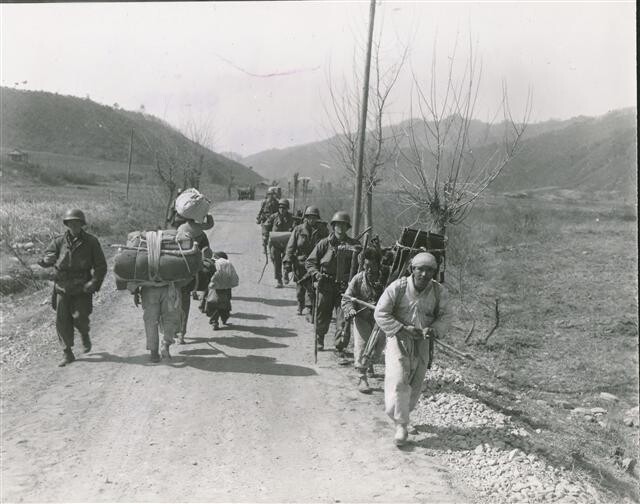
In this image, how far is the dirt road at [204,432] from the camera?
14.0ft

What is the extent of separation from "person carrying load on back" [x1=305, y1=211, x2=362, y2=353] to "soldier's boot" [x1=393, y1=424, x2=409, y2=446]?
2.49m

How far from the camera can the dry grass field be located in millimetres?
7504

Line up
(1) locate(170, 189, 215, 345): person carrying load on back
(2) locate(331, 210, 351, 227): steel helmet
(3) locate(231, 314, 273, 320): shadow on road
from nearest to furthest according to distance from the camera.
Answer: (1) locate(170, 189, 215, 345): person carrying load on back → (2) locate(331, 210, 351, 227): steel helmet → (3) locate(231, 314, 273, 320): shadow on road

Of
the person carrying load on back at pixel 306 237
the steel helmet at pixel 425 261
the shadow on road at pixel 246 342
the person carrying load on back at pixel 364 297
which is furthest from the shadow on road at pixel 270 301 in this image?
the steel helmet at pixel 425 261

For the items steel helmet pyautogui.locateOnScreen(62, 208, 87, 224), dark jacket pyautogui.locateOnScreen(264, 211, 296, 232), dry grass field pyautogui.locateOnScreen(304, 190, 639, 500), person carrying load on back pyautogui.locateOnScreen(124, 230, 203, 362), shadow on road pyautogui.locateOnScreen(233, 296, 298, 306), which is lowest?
dry grass field pyautogui.locateOnScreen(304, 190, 639, 500)

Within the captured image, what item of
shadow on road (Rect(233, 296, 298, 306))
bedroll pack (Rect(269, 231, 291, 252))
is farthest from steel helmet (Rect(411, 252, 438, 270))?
bedroll pack (Rect(269, 231, 291, 252))

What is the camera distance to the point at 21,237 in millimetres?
16375

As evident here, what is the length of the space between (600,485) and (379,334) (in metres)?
2.50

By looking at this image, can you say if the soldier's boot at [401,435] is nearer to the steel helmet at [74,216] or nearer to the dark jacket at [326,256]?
the dark jacket at [326,256]

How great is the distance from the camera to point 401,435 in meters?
4.98

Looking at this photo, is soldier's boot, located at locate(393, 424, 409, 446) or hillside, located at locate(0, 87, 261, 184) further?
hillside, located at locate(0, 87, 261, 184)

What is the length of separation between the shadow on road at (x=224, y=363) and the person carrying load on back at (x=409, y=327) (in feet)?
6.71

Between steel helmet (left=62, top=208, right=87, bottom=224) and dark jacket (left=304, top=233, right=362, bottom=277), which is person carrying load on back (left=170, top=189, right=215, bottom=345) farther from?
dark jacket (left=304, top=233, right=362, bottom=277)

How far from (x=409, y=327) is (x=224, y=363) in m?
3.00
